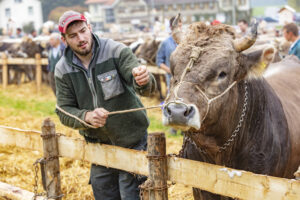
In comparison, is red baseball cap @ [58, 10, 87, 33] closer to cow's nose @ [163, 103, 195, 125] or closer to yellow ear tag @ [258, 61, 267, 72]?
cow's nose @ [163, 103, 195, 125]

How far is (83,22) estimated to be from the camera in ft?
12.4

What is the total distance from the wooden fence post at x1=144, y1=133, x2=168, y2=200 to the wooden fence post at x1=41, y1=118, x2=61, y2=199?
1.24m

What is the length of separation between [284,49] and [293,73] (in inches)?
192

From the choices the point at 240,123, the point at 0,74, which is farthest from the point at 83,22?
the point at 0,74

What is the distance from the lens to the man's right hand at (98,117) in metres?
3.47

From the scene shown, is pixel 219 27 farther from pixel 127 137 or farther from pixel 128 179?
pixel 128 179

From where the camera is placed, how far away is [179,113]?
2818mm

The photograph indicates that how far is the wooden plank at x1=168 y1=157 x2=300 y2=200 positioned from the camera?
269 centimetres

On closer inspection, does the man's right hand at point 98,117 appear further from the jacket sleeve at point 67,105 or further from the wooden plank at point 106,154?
the wooden plank at point 106,154

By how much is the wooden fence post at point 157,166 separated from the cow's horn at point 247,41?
84 centimetres

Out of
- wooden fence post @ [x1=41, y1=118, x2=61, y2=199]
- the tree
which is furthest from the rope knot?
the tree

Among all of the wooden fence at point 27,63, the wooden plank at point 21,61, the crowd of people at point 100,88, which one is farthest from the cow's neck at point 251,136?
the wooden plank at point 21,61

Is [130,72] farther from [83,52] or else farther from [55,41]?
[55,41]

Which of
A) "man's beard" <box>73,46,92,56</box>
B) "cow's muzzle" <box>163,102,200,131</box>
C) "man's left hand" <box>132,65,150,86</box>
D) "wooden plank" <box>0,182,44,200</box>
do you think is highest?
"man's beard" <box>73,46,92,56</box>
